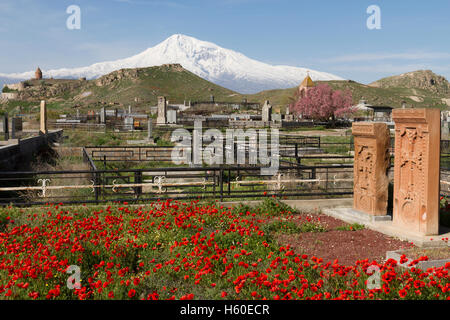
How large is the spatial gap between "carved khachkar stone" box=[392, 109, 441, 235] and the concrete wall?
48.9 feet

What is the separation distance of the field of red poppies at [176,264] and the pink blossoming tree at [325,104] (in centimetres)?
6416

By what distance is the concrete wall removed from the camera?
56.3 ft

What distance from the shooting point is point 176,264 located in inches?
232

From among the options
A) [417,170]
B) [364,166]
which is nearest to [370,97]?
[364,166]

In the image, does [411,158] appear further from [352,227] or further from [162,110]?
[162,110]

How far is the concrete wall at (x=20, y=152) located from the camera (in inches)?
676

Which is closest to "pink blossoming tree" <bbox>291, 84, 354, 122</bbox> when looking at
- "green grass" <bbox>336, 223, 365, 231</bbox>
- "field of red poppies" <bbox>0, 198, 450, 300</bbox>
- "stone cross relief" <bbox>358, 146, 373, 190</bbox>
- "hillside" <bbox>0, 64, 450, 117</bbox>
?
"hillside" <bbox>0, 64, 450, 117</bbox>

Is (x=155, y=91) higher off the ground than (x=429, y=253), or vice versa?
(x=155, y=91)

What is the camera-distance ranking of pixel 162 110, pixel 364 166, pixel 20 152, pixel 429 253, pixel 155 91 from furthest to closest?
1. pixel 155 91
2. pixel 162 110
3. pixel 20 152
4. pixel 364 166
5. pixel 429 253

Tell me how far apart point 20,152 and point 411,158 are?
17.8 m

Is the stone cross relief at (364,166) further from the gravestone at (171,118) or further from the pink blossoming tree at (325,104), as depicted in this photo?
the pink blossoming tree at (325,104)

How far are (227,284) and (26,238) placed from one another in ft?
12.4

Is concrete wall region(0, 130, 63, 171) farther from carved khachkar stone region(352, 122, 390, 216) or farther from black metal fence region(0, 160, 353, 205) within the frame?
carved khachkar stone region(352, 122, 390, 216)

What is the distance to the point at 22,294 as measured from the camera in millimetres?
4742
